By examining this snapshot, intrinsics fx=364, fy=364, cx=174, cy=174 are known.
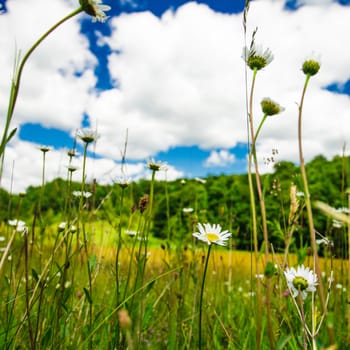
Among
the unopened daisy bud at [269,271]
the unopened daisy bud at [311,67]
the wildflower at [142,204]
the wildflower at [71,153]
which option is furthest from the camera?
the wildflower at [71,153]

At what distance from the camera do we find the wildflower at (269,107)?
69 centimetres

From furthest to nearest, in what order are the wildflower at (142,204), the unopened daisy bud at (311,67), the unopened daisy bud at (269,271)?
the wildflower at (142,204) → the unopened daisy bud at (311,67) → the unopened daisy bud at (269,271)

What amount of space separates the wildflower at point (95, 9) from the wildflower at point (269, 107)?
0.34 metres

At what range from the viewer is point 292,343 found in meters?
0.90

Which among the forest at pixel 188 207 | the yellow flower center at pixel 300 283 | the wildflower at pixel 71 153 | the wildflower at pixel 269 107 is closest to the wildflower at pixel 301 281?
the yellow flower center at pixel 300 283

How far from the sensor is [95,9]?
0.53 m

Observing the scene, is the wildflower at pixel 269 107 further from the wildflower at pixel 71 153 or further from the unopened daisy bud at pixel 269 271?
the wildflower at pixel 71 153

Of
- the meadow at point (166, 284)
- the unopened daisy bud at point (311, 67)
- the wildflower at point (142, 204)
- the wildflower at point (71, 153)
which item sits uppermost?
the unopened daisy bud at point (311, 67)

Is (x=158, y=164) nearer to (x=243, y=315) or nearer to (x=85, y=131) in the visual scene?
(x=85, y=131)

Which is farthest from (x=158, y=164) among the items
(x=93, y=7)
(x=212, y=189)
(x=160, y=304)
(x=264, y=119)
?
(x=212, y=189)

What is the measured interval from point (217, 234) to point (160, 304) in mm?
965

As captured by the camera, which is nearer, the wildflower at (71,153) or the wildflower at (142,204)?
the wildflower at (142,204)

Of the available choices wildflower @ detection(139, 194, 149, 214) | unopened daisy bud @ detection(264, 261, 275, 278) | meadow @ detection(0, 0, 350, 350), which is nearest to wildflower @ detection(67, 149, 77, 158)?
meadow @ detection(0, 0, 350, 350)

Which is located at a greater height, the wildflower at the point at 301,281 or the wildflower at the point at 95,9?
the wildflower at the point at 95,9
